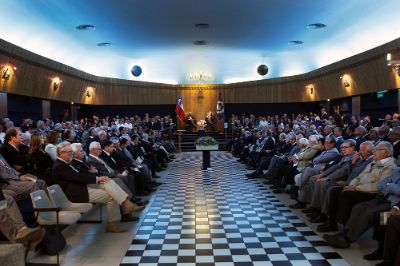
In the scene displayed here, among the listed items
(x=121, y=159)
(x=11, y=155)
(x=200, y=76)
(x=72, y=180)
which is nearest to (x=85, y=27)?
(x=121, y=159)

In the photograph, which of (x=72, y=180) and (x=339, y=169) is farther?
(x=339, y=169)

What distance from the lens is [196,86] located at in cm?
Result: 2352

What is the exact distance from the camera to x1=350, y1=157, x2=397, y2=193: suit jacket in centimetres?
491

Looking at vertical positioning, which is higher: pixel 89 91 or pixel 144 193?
pixel 89 91

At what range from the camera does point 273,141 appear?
11398 mm

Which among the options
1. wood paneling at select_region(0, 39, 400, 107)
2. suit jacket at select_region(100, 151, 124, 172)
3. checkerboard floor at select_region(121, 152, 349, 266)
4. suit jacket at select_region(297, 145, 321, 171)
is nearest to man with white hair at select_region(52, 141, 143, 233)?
checkerboard floor at select_region(121, 152, 349, 266)

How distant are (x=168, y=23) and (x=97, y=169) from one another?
7284 mm

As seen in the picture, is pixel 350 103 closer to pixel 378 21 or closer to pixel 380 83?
pixel 380 83

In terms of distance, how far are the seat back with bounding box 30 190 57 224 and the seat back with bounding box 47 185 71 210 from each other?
0.54 feet

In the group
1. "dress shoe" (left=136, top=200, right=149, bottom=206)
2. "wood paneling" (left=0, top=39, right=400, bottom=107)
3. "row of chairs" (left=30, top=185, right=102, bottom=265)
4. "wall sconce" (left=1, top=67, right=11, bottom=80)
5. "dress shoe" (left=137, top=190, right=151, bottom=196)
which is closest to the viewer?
"row of chairs" (left=30, top=185, right=102, bottom=265)

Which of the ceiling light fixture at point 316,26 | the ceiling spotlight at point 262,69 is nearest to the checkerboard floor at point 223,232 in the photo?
the ceiling light fixture at point 316,26

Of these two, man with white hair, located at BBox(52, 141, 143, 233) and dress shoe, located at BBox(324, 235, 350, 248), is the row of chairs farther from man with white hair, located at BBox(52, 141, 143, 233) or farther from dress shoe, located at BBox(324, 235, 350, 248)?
dress shoe, located at BBox(324, 235, 350, 248)

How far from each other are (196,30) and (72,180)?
931cm

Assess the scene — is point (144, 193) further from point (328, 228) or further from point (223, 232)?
point (328, 228)
